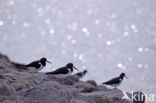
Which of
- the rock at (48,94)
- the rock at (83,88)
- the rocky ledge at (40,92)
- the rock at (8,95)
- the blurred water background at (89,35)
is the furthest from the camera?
the blurred water background at (89,35)

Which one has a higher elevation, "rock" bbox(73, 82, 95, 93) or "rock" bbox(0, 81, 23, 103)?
"rock" bbox(73, 82, 95, 93)

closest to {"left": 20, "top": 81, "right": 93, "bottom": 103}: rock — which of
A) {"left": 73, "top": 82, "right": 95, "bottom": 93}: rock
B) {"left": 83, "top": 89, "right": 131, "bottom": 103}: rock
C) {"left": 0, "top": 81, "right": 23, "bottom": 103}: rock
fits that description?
{"left": 0, "top": 81, "right": 23, "bottom": 103}: rock

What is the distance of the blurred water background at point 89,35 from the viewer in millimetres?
60656

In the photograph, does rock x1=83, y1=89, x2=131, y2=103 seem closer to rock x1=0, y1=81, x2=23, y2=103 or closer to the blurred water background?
rock x1=0, y1=81, x2=23, y2=103

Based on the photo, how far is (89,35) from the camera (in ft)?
274

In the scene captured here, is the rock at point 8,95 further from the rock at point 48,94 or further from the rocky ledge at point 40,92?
the rock at point 48,94

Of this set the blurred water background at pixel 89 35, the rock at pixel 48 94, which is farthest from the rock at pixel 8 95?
the blurred water background at pixel 89 35

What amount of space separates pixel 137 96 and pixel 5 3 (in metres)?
83.9

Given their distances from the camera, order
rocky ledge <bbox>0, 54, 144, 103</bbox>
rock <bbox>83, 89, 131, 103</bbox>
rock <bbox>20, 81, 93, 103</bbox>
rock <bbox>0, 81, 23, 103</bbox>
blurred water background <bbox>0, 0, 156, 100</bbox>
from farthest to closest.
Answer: blurred water background <bbox>0, 0, 156, 100</bbox> → rock <bbox>83, 89, 131, 103</bbox> → rock <bbox>20, 81, 93, 103</bbox> → rocky ledge <bbox>0, 54, 144, 103</bbox> → rock <bbox>0, 81, 23, 103</bbox>

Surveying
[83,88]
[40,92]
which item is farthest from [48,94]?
[83,88]

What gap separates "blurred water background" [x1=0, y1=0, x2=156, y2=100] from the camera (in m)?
60.7

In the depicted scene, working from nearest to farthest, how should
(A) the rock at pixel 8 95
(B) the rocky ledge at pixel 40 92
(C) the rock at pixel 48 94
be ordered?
(A) the rock at pixel 8 95
(B) the rocky ledge at pixel 40 92
(C) the rock at pixel 48 94

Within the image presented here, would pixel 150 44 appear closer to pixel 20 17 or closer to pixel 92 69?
pixel 92 69

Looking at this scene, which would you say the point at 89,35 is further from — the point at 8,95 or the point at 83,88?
the point at 8,95
